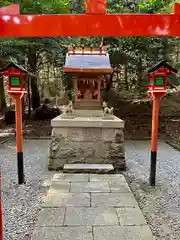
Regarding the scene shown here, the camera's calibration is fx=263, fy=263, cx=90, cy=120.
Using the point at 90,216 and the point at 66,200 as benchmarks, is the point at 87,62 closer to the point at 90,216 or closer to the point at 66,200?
the point at 66,200

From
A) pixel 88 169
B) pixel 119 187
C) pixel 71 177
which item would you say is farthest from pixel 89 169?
pixel 119 187

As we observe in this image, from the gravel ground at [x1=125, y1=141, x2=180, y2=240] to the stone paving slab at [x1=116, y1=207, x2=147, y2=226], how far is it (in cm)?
15

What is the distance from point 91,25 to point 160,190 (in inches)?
121

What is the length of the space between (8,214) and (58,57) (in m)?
6.91

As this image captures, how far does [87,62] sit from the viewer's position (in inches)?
215

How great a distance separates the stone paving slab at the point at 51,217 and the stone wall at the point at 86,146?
187 cm

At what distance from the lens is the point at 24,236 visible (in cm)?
279

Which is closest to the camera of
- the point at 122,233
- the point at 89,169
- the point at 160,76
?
the point at 122,233

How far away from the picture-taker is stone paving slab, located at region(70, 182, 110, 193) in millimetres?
3885

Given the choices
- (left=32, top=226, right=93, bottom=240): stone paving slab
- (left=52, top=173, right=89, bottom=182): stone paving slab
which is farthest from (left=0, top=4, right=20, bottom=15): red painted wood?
(left=52, top=173, right=89, bottom=182): stone paving slab

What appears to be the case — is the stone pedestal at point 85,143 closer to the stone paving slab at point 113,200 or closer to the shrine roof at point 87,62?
the shrine roof at point 87,62

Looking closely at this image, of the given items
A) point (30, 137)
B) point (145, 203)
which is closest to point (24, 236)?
point (145, 203)

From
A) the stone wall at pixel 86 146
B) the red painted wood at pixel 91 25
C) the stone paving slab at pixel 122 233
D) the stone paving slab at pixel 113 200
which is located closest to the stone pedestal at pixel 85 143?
the stone wall at pixel 86 146

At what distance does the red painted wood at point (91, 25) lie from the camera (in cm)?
184
